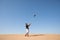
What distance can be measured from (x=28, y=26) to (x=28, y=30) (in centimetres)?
26

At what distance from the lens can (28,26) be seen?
1265 cm

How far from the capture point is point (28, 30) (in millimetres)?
12633
